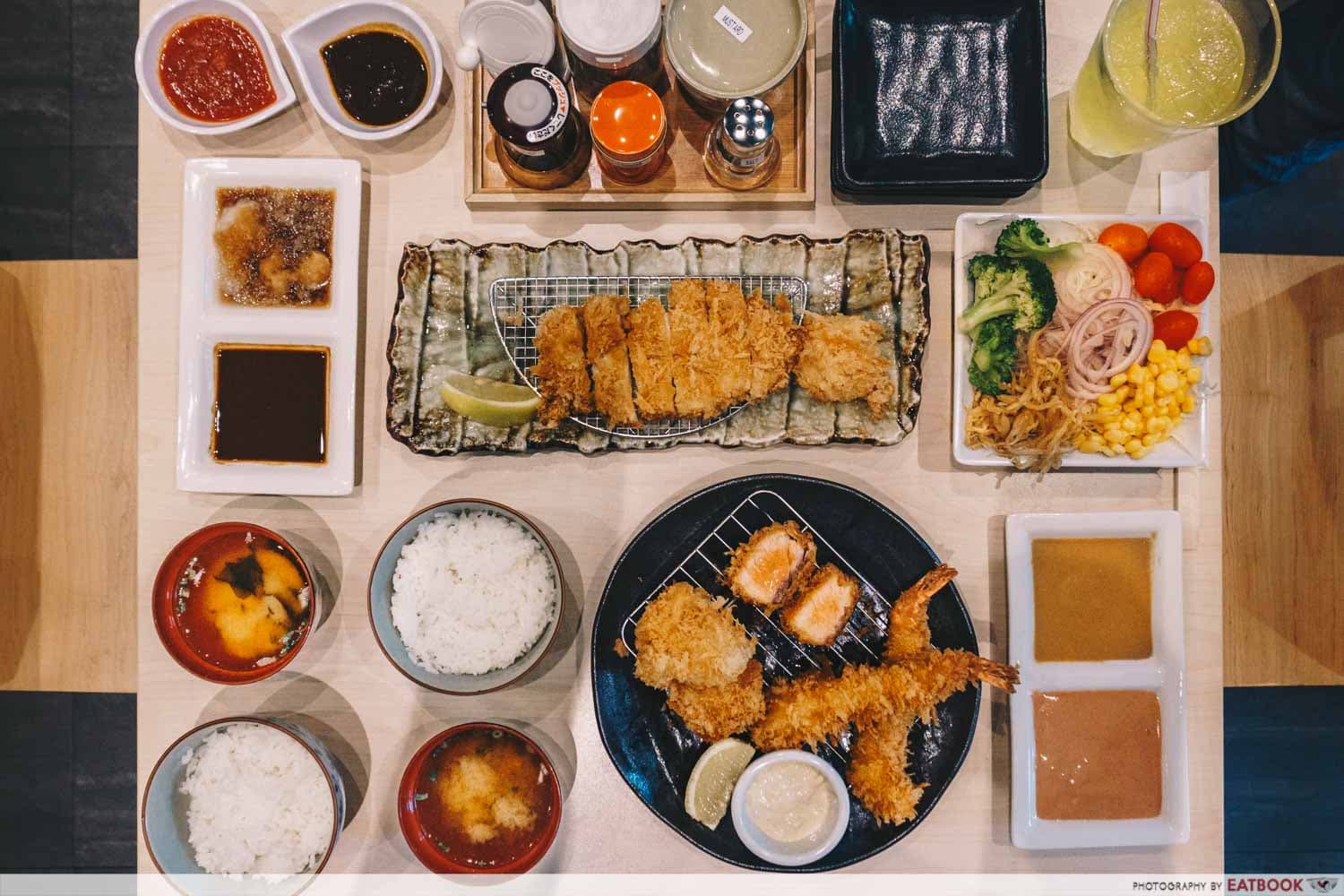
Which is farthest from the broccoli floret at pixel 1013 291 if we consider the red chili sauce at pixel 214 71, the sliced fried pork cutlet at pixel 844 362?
the red chili sauce at pixel 214 71

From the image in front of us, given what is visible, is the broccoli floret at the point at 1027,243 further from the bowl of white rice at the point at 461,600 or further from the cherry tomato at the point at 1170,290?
the bowl of white rice at the point at 461,600

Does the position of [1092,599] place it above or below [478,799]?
above

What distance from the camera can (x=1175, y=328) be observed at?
257 cm

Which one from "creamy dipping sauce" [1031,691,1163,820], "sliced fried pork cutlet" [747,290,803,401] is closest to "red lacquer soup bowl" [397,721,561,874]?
"sliced fried pork cutlet" [747,290,803,401]

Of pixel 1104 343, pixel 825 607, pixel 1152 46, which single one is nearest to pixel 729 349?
pixel 825 607

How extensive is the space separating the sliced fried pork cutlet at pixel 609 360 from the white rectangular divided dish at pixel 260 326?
0.82 metres

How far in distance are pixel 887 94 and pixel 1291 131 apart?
1.57m

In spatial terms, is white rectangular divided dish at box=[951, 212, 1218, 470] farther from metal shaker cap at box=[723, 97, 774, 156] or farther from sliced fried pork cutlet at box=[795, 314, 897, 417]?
metal shaker cap at box=[723, 97, 774, 156]

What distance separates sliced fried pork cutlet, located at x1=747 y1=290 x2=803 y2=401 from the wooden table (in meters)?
0.29

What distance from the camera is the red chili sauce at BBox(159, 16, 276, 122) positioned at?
2.61 m

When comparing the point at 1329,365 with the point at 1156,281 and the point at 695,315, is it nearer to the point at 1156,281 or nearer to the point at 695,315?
the point at 1156,281

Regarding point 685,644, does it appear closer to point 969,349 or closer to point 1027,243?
point 969,349

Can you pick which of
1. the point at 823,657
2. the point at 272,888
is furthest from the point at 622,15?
the point at 272,888

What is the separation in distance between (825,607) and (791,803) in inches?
24.9
